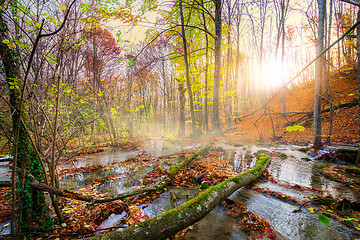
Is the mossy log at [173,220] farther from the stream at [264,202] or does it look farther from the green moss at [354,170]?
the green moss at [354,170]

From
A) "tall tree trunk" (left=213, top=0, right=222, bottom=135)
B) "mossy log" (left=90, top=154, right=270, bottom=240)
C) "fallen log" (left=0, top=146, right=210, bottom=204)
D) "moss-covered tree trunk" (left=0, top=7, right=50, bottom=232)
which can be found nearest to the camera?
"mossy log" (left=90, top=154, right=270, bottom=240)

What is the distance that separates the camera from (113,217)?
3.03m

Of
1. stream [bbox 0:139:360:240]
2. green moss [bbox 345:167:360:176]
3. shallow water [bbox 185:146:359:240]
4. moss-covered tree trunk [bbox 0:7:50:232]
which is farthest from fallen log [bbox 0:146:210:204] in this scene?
green moss [bbox 345:167:360:176]

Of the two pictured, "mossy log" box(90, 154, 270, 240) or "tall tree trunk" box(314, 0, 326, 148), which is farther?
"tall tree trunk" box(314, 0, 326, 148)

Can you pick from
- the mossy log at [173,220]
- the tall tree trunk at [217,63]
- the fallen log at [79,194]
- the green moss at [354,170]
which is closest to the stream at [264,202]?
the fallen log at [79,194]

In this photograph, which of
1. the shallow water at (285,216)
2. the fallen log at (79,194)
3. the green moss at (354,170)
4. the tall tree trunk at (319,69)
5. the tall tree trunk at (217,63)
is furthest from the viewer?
the tall tree trunk at (217,63)

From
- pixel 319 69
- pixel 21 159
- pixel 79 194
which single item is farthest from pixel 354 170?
pixel 21 159

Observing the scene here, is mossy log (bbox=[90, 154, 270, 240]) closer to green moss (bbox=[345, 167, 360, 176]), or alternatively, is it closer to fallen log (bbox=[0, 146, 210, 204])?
fallen log (bbox=[0, 146, 210, 204])

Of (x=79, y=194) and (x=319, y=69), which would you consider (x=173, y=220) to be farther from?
(x=319, y=69)

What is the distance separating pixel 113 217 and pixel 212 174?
2935mm

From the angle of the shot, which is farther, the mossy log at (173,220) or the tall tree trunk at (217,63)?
the tall tree trunk at (217,63)

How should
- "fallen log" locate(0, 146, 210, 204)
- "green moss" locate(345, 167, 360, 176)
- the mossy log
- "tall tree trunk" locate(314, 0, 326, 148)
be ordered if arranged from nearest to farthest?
the mossy log → "fallen log" locate(0, 146, 210, 204) → "green moss" locate(345, 167, 360, 176) → "tall tree trunk" locate(314, 0, 326, 148)

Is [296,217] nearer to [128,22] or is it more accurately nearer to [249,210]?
[249,210]

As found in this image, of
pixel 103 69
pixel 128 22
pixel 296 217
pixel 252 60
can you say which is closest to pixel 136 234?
pixel 296 217
